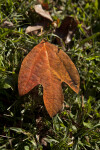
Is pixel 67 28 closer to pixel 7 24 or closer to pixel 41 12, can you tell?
pixel 41 12

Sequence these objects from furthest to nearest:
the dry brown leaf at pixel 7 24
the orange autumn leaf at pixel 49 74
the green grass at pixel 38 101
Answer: the dry brown leaf at pixel 7 24 → the green grass at pixel 38 101 → the orange autumn leaf at pixel 49 74

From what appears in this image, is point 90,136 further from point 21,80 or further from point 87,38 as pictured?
point 87,38

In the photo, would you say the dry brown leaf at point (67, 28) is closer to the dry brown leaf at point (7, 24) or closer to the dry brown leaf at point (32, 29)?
the dry brown leaf at point (32, 29)

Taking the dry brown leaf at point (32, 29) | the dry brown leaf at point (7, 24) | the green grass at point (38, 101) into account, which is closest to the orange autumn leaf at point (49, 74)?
the green grass at point (38, 101)

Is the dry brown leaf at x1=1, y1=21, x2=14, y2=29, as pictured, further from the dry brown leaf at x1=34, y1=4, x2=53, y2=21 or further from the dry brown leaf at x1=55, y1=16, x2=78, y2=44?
the dry brown leaf at x1=55, y1=16, x2=78, y2=44

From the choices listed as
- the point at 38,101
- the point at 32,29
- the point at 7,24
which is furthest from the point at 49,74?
the point at 7,24
